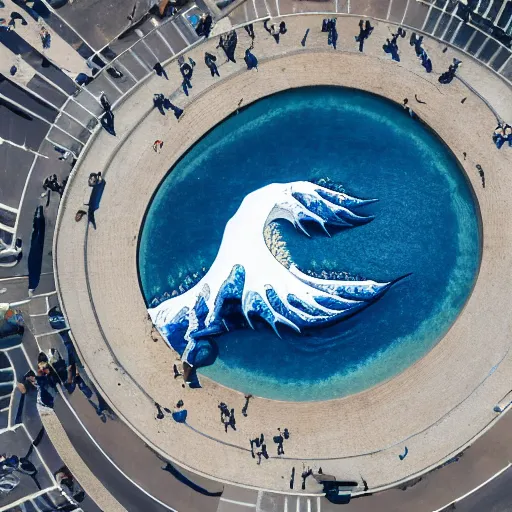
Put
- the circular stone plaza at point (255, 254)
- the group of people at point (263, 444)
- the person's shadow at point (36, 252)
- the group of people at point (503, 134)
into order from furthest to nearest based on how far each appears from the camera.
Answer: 1. the person's shadow at point (36, 252)
2. the group of people at point (263, 444)
3. the circular stone plaza at point (255, 254)
4. the group of people at point (503, 134)

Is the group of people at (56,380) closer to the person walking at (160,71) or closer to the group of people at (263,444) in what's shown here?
the group of people at (263,444)

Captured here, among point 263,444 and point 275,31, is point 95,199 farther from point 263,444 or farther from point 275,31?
point 263,444

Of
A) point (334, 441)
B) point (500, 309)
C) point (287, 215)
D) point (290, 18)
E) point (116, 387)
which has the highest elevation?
point (290, 18)

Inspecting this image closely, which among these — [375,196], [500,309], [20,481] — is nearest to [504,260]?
[500,309]

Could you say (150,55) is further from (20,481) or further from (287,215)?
(20,481)

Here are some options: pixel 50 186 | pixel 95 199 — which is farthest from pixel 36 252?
pixel 95 199

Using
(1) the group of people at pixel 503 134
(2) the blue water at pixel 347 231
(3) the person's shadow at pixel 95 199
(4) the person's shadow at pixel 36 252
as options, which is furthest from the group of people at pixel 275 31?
(4) the person's shadow at pixel 36 252
